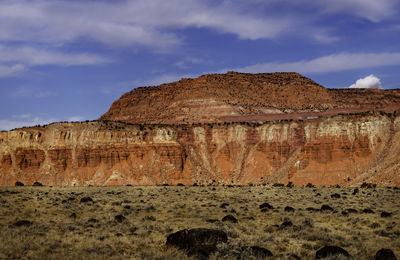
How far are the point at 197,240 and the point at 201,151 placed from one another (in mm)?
76467

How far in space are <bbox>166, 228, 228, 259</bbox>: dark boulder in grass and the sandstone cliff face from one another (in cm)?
6247

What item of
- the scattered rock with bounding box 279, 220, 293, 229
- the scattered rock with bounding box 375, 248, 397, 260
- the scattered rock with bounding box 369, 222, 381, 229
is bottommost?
the scattered rock with bounding box 369, 222, 381, 229

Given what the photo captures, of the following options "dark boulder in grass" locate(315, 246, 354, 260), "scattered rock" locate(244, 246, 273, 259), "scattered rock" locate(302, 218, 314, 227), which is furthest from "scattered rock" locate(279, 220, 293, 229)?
"scattered rock" locate(244, 246, 273, 259)

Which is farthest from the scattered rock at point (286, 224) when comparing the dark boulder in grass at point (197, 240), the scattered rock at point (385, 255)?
the scattered rock at point (385, 255)

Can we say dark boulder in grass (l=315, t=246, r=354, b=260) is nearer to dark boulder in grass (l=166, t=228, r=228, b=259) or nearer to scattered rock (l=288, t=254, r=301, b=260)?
scattered rock (l=288, t=254, r=301, b=260)

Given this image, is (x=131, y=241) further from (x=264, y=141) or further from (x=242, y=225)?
(x=264, y=141)

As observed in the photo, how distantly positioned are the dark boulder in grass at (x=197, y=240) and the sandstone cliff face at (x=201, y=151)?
62475mm

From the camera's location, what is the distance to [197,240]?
14.9 meters

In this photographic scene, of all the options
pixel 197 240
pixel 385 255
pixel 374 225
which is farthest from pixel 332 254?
pixel 374 225

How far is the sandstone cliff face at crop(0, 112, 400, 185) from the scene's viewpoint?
255 feet

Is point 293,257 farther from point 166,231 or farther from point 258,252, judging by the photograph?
point 166,231

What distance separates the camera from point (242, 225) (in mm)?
21125

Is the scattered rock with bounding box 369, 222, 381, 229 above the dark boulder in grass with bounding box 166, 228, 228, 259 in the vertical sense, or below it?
below

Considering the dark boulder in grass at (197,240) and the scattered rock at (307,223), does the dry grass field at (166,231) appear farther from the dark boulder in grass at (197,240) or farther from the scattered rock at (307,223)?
the dark boulder in grass at (197,240)
